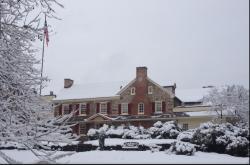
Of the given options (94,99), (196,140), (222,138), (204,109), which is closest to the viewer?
(222,138)

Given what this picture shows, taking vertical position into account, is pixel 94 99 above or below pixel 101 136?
above

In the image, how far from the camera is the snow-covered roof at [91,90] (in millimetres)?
39250

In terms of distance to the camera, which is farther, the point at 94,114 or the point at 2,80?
the point at 94,114

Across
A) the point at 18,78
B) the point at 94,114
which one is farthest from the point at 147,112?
the point at 18,78

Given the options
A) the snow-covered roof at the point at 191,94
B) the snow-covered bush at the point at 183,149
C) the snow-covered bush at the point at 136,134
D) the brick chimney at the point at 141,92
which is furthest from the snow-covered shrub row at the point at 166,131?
the snow-covered roof at the point at 191,94

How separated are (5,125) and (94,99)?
106 ft

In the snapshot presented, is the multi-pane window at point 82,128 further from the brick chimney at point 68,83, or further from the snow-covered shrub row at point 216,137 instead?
the snow-covered shrub row at point 216,137

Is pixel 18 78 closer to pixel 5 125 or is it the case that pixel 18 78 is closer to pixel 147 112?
pixel 5 125

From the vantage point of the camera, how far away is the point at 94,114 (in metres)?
37.5

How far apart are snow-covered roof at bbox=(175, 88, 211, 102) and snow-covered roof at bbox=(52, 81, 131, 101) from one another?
27.5ft

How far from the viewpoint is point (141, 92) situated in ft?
121

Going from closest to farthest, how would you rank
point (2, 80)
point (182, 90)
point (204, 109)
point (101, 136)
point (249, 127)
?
point (249, 127) → point (2, 80) → point (101, 136) → point (204, 109) → point (182, 90)

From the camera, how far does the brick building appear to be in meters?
34.7

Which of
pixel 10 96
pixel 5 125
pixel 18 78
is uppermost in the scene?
pixel 18 78
